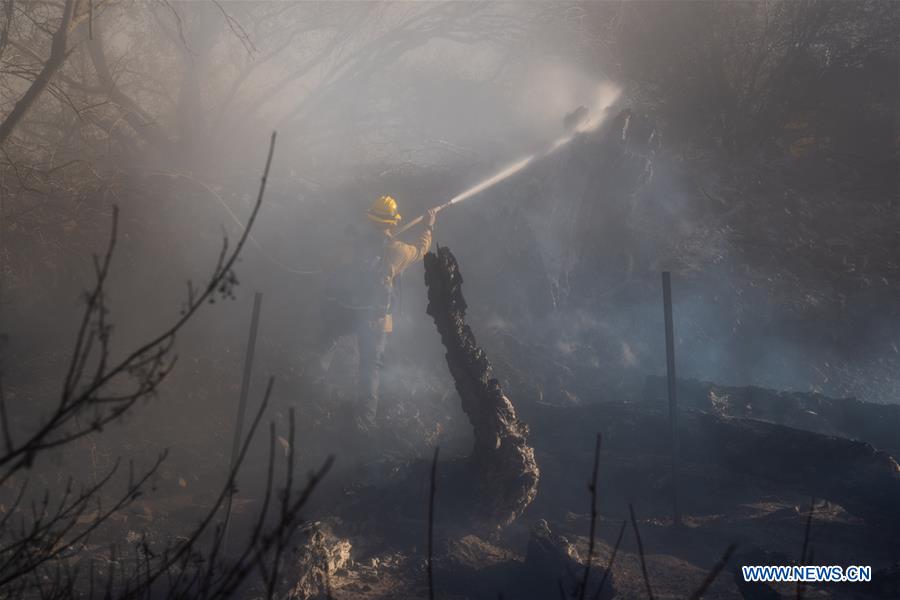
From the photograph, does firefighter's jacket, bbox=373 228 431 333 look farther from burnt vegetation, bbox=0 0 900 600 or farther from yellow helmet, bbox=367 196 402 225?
burnt vegetation, bbox=0 0 900 600

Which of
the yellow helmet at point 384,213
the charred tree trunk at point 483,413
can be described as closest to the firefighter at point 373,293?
the yellow helmet at point 384,213

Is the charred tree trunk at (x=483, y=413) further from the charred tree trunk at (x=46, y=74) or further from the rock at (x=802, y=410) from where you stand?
the charred tree trunk at (x=46, y=74)

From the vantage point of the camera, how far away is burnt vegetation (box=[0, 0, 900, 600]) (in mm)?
5910

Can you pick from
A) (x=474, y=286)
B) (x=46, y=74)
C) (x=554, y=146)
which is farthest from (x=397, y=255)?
(x=554, y=146)

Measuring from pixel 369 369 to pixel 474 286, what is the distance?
3918mm

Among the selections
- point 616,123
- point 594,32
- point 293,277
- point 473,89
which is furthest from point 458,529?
point 594,32

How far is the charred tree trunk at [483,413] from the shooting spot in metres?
6.08

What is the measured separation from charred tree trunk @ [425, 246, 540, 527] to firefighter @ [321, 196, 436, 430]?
10.2 feet

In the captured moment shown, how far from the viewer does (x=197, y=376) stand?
9328 millimetres

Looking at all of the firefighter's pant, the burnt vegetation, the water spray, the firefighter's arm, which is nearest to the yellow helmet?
the firefighter's arm

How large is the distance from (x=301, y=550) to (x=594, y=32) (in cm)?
1449

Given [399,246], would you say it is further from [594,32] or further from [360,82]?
[594,32]

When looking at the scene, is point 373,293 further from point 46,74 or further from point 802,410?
point 802,410

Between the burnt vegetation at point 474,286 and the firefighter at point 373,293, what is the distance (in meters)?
0.48
